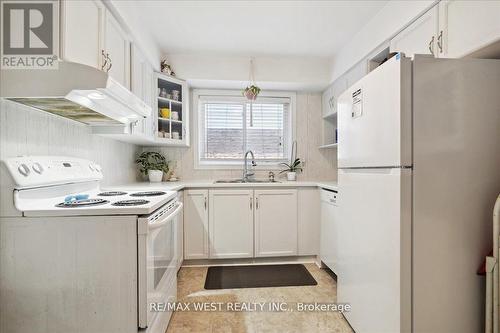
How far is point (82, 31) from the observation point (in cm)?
134

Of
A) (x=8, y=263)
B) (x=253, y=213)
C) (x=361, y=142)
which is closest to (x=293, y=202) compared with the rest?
(x=253, y=213)

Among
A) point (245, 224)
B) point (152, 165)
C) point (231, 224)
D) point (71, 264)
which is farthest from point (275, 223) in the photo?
point (71, 264)

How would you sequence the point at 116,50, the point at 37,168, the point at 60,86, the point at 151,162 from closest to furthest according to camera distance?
1. the point at 60,86
2. the point at 37,168
3. the point at 116,50
4. the point at 151,162

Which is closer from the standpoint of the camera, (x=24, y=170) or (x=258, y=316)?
(x=24, y=170)

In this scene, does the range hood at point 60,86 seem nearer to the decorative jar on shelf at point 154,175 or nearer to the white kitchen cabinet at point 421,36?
the decorative jar on shelf at point 154,175

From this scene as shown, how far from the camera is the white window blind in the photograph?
329cm

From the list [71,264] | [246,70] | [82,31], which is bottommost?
[71,264]

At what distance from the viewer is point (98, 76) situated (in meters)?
1.12

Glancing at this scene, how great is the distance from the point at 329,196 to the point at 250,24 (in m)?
1.77

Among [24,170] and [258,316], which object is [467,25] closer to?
[258,316]

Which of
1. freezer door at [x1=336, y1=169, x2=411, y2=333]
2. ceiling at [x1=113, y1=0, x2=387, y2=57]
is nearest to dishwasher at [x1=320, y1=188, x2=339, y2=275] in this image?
freezer door at [x1=336, y1=169, x2=411, y2=333]

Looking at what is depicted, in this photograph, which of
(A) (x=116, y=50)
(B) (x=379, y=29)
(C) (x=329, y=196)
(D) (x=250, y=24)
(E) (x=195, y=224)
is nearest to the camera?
(A) (x=116, y=50)

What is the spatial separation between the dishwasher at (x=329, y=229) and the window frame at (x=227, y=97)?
993 mm

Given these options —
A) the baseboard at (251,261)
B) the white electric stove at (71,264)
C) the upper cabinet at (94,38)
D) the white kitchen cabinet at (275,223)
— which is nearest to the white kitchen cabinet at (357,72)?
the white kitchen cabinet at (275,223)
